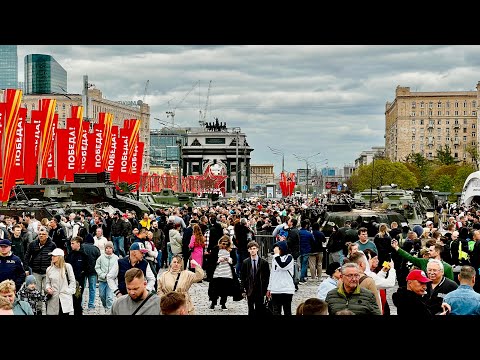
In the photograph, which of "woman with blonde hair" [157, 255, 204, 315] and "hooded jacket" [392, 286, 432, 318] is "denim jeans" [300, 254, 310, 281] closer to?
"woman with blonde hair" [157, 255, 204, 315]

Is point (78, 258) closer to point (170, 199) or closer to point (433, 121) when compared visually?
point (170, 199)

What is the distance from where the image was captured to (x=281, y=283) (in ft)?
45.2

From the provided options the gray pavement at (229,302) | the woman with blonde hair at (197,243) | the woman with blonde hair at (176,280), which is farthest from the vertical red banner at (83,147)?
the woman with blonde hair at (176,280)

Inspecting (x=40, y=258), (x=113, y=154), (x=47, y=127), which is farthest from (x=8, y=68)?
(x=40, y=258)

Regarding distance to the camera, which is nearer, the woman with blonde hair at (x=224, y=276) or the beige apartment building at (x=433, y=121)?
the woman with blonde hair at (x=224, y=276)

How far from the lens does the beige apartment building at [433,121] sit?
170 metres

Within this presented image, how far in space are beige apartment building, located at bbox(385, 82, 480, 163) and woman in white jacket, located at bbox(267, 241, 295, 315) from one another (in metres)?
159

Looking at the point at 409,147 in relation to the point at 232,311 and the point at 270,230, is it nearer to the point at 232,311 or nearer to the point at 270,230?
the point at 270,230

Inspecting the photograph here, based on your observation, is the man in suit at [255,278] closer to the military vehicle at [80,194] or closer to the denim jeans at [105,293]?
the denim jeans at [105,293]

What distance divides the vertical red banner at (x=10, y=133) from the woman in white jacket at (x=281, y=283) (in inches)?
733

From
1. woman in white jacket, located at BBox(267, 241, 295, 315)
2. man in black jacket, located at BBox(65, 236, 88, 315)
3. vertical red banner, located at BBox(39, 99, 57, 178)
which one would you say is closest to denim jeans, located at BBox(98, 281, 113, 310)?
man in black jacket, located at BBox(65, 236, 88, 315)

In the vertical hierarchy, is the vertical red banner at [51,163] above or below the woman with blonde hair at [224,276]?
above
